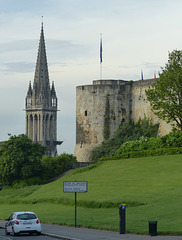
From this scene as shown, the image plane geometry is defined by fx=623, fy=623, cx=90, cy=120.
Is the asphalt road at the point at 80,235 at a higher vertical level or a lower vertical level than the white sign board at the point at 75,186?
lower

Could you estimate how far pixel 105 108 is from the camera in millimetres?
106750

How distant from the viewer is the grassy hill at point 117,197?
40875mm

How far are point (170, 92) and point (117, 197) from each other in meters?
32.0

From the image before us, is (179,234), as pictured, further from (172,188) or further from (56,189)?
(56,189)

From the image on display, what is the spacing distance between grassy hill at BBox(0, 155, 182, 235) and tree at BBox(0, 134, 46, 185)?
4.58 m

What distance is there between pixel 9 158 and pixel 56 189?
868 inches

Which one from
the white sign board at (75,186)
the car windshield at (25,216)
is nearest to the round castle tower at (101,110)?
the white sign board at (75,186)

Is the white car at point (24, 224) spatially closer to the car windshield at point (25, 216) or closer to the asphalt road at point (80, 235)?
Answer: the car windshield at point (25, 216)

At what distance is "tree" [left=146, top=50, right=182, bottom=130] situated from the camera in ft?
266

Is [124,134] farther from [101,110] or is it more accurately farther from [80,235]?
[80,235]

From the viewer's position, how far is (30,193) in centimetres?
7419

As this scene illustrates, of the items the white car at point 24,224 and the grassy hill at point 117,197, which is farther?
the grassy hill at point 117,197

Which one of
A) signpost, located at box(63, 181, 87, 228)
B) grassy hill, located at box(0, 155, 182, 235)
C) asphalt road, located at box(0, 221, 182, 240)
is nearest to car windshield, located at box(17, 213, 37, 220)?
asphalt road, located at box(0, 221, 182, 240)

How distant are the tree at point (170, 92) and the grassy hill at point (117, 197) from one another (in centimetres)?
770
